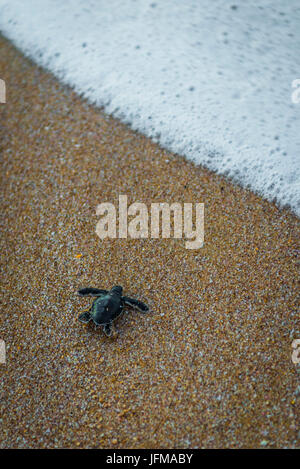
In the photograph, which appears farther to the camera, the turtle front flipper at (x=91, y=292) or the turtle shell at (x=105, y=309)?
the turtle front flipper at (x=91, y=292)

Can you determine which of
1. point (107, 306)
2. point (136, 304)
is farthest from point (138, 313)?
point (107, 306)

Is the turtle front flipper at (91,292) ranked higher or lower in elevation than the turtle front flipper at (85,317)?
higher

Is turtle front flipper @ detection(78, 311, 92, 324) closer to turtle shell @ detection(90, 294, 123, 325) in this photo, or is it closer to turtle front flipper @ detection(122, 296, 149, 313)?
turtle shell @ detection(90, 294, 123, 325)

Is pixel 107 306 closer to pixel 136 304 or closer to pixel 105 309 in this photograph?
pixel 105 309

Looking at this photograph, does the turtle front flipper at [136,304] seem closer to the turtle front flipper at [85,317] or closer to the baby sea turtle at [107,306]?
the baby sea turtle at [107,306]

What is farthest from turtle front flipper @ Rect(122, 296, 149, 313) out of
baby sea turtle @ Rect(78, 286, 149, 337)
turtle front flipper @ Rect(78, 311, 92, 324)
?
turtle front flipper @ Rect(78, 311, 92, 324)

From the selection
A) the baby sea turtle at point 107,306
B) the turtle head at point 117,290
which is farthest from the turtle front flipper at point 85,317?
the turtle head at point 117,290

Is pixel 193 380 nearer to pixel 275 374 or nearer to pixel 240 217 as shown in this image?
pixel 275 374

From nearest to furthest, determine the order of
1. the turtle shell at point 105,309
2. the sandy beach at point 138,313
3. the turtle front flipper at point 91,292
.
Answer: the sandy beach at point 138,313 < the turtle shell at point 105,309 < the turtle front flipper at point 91,292
